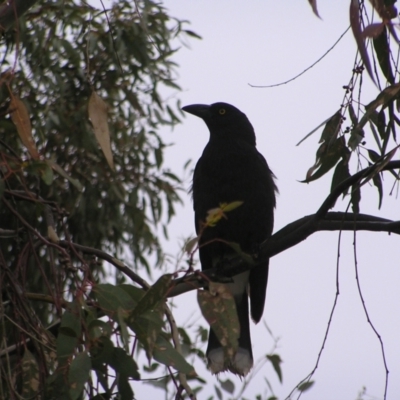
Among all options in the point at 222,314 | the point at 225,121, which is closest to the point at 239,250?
A: the point at 222,314

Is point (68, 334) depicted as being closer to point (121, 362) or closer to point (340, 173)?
point (121, 362)

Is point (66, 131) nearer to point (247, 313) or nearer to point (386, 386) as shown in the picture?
point (247, 313)

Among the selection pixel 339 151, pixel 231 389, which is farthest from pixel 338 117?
pixel 231 389

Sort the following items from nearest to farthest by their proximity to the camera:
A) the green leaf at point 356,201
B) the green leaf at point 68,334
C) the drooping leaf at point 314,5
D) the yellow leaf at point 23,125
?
the drooping leaf at point 314,5, the green leaf at point 68,334, the yellow leaf at point 23,125, the green leaf at point 356,201

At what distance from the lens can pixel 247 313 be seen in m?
4.05

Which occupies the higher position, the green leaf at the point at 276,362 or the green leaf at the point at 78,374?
the green leaf at the point at 276,362

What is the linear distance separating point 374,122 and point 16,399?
1.16 m

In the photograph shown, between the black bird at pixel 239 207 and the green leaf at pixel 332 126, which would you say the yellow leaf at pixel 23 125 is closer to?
the green leaf at pixel 332 126

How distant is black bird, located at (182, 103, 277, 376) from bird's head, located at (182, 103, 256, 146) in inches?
0.5

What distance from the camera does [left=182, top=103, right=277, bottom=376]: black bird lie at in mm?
3617

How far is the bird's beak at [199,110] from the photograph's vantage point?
420cm

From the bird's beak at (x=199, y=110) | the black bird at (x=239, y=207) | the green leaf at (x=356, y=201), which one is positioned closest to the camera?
the green leaf at (x=356, y=201)

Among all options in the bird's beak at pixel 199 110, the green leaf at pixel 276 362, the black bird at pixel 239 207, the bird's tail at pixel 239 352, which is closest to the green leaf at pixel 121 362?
the bird's tail at pixel 239 352

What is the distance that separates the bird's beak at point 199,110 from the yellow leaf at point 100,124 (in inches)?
77.2
